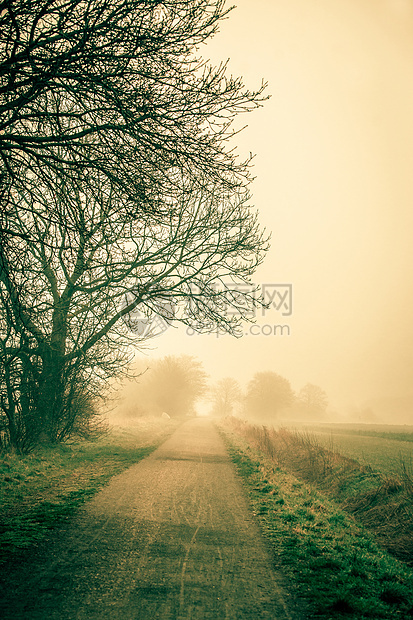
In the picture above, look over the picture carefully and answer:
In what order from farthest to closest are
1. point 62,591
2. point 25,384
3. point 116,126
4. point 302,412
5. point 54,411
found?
point 302,412, point 54,411, point 25,384, point 116,126, point 62,591

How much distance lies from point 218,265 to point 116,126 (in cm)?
788

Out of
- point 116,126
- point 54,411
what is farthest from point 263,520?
point 54,411

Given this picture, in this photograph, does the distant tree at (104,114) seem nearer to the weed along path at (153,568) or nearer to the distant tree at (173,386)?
the weed along path at (153,568)

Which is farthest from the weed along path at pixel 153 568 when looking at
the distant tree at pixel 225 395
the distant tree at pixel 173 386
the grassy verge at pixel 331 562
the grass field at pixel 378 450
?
the distant tree at pixel 225 395

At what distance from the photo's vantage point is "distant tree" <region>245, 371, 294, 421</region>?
277ft

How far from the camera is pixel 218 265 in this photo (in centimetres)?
1192

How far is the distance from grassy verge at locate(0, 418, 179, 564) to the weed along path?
359 mm

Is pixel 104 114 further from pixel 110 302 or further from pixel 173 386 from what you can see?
pixel 173 386

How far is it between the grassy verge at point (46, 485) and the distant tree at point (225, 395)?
84361 millimetres

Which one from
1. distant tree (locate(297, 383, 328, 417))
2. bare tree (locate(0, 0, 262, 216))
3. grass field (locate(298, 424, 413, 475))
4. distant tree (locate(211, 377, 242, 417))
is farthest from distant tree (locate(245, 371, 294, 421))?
bare tree (locate(0, 0, 262, 216))

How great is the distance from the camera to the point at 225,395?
95125mm

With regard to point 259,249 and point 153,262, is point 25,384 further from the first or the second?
point 259,249

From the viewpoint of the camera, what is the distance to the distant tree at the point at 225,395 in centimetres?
9431

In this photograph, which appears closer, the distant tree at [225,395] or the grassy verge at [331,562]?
the grassy verge at [331,562]
